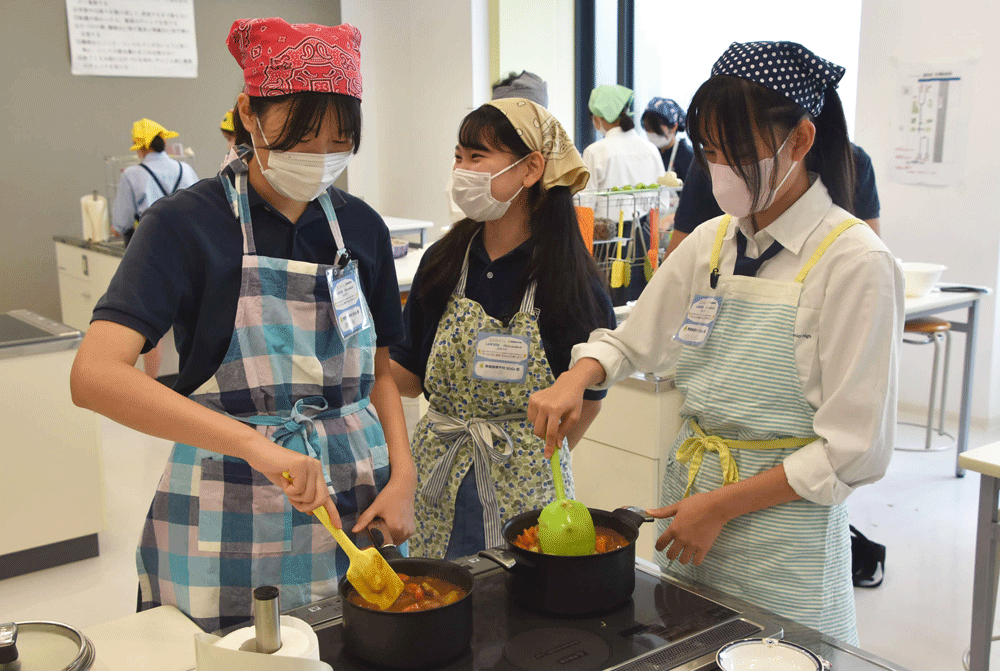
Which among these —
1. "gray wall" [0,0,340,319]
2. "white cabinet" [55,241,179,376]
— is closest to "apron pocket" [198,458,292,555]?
"white cabinet" [55,241,179,376]

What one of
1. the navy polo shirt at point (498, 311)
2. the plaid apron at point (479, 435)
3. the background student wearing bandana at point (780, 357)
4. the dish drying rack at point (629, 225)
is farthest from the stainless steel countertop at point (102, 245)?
the background student wearing bandana at point (780, 357)

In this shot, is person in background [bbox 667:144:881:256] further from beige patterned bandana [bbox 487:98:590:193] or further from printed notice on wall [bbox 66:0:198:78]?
printed notice on wall [bbox 66:0:198:78]

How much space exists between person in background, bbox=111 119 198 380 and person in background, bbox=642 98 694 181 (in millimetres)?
2704

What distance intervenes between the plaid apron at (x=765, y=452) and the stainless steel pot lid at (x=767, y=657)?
0.28 m

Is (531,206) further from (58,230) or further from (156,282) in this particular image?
(58,230)

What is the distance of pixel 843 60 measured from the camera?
498 centimetres

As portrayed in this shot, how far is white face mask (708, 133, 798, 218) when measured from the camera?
1.16m

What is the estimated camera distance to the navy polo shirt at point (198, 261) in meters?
1.11

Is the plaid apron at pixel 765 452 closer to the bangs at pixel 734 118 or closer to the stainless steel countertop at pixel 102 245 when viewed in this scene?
the bangs at pixel 734 118

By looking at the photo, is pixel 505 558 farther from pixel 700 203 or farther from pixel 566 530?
pixel 700 203

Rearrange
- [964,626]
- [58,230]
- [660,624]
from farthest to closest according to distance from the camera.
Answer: [58,230], [964,626], [660,624]

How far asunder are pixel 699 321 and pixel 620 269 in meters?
1.68

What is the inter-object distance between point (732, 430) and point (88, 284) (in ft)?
16.1

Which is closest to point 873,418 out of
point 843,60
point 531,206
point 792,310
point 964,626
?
point 792,310
